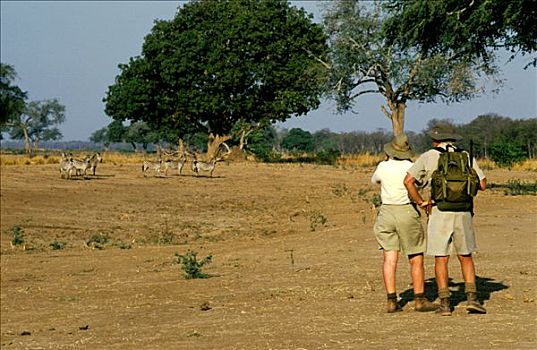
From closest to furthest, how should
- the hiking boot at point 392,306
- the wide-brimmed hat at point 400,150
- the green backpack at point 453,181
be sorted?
the green backpack at point 453,181 < the wide-brimmed hat at point 400,150 < the hiking boot at point 392,306

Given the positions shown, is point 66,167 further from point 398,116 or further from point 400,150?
point 400,150

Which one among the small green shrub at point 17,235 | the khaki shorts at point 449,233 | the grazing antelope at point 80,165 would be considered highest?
the grazing antelope at point 80,165

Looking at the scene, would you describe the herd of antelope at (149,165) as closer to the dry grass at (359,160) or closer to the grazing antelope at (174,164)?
the grazing antelope at (174,164)

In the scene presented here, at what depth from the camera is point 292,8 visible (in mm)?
57875

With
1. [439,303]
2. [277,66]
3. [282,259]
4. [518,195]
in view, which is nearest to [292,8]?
[277,66]

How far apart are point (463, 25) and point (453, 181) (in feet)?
50.1

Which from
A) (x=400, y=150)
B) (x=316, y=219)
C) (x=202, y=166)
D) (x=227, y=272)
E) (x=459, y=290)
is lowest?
(x=227, y=272)

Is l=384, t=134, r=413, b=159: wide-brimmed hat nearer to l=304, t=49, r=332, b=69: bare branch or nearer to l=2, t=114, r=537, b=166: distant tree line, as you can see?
l=2, t=114, r=537, b=166: distant tree line

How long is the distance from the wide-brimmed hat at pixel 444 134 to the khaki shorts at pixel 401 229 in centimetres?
80

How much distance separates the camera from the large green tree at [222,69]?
54.6m

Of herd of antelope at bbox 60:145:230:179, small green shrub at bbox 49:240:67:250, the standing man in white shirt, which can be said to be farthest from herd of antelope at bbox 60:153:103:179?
the standing man in white shirt

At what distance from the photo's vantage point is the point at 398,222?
1036 cm

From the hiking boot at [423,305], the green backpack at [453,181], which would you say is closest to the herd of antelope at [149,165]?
the hiking boot at [423,305]

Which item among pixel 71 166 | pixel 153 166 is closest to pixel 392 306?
pixel 71 166
